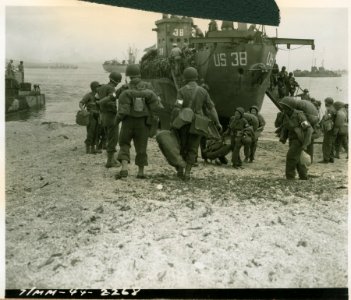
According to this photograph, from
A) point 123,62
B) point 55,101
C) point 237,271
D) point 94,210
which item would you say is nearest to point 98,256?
point 94,210

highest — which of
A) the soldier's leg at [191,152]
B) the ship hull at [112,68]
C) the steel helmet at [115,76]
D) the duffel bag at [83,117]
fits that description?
the ship hull at [112,68]

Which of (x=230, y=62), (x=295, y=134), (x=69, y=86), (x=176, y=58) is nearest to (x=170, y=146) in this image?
(x=295, y=134)

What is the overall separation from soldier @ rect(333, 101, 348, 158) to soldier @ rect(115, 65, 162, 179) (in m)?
4.15

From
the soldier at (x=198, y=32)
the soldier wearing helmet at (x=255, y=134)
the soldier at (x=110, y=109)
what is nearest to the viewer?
the soldier at (x=110, y=109)

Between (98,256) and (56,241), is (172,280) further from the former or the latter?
(56,241)

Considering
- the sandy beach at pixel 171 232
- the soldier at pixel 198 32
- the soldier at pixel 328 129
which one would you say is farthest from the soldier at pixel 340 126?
the soldier at pixel 198 32

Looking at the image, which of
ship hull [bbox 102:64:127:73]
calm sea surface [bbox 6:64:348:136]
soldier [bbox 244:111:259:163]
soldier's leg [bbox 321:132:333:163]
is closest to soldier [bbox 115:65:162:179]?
calm sea surface [bbox 6:64:348:136]

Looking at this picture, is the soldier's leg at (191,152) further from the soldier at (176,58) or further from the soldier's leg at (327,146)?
the soldier at (176,58)

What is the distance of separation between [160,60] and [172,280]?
10687mm

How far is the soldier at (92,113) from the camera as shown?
9258 mm

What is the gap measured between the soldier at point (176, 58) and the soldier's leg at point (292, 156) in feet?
22.4

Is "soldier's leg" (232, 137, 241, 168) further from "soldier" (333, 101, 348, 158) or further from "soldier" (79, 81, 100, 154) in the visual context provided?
"soldier" (79, 81, 100, 154)

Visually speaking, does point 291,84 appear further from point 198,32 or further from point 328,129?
point 328,129

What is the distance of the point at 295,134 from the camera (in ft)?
23.2
